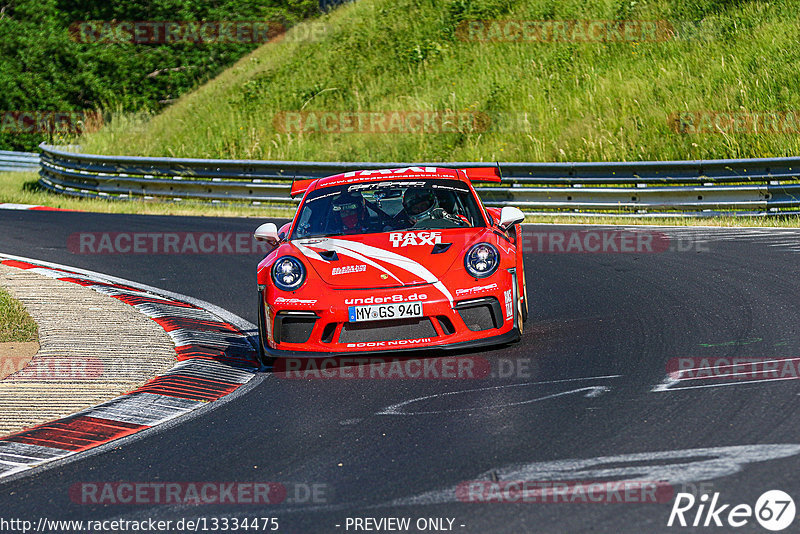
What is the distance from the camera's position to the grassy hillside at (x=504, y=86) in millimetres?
20266

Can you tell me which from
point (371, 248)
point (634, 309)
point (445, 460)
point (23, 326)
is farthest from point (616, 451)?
point (23, 326)

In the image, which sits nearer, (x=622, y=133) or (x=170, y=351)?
(x=170, y=351)

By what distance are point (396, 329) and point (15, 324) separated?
3.77 metres

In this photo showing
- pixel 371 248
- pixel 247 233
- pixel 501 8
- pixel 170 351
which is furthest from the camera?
pixel 501 8

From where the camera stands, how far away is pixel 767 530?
3.74 m

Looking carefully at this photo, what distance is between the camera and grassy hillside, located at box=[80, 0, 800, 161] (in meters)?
20.3

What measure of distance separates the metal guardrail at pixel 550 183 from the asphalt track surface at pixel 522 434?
3.32 meters

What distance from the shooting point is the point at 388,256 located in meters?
7.24

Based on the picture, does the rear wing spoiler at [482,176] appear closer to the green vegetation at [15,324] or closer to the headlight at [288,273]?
the headlight at [288,273]

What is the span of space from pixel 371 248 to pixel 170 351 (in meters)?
1.84

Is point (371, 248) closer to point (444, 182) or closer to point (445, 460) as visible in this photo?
point (444, 182)
